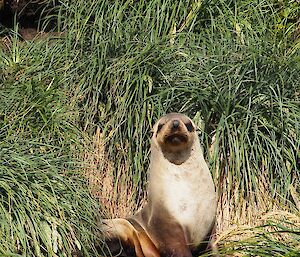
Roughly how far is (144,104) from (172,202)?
0.94m

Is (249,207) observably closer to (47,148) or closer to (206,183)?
(206,183)

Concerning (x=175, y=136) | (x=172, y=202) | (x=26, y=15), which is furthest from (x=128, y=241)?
(x=26, y=15)

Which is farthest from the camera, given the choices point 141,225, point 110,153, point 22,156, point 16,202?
point 110,153

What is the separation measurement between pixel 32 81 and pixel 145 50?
882mm

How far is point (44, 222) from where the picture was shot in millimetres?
5695

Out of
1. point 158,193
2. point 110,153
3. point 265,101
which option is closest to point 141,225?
point 158,193

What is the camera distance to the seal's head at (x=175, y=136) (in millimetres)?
6289

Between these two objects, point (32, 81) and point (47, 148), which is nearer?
point (47, 148)

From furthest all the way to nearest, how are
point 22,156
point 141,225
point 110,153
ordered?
point 110,153, point 141,225, point 22,156

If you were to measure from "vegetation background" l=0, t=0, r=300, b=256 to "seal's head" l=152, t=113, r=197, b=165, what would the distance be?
0.36 metres

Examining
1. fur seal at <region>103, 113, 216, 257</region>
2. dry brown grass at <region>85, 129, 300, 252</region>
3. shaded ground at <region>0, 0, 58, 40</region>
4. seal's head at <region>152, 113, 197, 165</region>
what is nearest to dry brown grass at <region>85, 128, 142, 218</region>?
dry brown grass at <region>85, 129, 300, 252</region>

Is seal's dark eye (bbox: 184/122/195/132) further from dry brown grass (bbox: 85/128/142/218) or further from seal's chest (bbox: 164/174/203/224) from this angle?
dry brown grass (bbox: 85/128/142/218)

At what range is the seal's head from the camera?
20.6 ft

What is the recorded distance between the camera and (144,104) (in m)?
6.91
